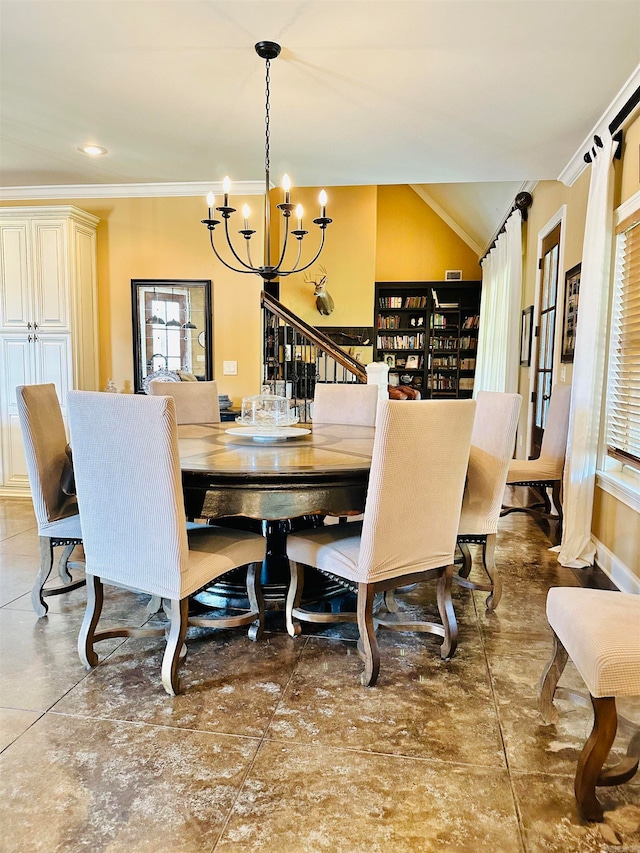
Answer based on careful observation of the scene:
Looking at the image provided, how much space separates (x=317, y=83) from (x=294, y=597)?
2521mm

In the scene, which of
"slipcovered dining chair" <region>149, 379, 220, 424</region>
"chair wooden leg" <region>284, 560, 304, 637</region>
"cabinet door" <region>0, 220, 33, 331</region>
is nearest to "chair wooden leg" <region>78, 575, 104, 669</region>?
"chair wooden leg" <region>284, 560, 304, 637</region>

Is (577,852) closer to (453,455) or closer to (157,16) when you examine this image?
(453,455)

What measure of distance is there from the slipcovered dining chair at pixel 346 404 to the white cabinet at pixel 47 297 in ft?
7.47

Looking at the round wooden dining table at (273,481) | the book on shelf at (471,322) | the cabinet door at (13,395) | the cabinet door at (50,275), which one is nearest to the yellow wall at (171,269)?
the cabinet door at (50,275)

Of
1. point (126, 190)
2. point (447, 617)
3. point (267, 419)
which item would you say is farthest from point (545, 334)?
point (126, 190)

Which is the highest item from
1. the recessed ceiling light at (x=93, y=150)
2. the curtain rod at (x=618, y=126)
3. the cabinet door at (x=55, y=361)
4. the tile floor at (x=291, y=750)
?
the recessed ceiling light at (x=93, y=150)

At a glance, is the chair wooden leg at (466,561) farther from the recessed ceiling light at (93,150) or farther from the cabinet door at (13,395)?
the cabinet door at (13,395)

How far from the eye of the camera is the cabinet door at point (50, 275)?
15.1 feet

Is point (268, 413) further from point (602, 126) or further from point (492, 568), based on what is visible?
point (602, 126)

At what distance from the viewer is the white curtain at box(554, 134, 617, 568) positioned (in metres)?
3.16

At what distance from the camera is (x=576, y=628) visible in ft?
4.91

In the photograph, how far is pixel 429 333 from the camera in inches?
348

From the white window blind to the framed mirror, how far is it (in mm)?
3073

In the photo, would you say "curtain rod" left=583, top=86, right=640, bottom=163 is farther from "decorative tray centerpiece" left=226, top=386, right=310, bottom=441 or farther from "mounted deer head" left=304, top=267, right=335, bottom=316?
"mounted deer head" left=304, top=267, right=335, bottom=316
